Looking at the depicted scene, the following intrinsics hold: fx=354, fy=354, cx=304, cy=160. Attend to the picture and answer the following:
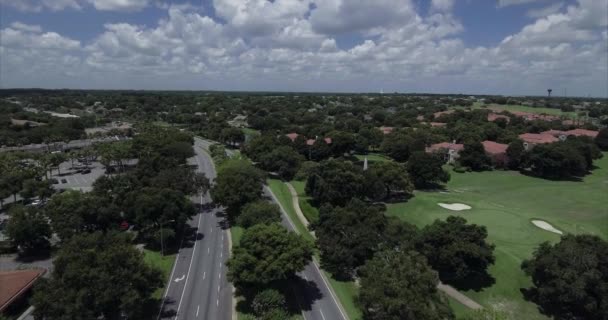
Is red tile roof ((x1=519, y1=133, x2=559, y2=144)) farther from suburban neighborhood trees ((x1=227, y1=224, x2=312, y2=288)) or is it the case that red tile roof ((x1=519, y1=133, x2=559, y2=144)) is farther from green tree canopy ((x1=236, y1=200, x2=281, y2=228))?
suburban neighborhood trees ((x1=227, y1=224, x2=312, y2=288))

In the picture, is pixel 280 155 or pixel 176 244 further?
pixel 280 155

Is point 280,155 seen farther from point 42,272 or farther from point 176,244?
point 42,272

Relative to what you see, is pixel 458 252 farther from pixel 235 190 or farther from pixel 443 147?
pixel 443 147

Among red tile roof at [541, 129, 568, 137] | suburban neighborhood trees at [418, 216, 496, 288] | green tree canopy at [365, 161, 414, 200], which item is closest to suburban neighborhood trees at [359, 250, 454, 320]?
suburban neighborhood trees at [418, 216, 496, 288]

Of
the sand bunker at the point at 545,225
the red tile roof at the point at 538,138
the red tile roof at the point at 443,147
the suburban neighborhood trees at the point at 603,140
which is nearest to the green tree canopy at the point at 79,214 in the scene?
the sand bunker at the point at 545,225

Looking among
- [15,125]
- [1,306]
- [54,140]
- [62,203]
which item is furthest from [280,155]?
[15,125]

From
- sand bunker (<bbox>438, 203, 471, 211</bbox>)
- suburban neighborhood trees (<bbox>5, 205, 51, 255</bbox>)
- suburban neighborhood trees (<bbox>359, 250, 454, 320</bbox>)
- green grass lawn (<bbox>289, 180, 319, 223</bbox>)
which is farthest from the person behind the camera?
sand bunker (<bbox>438, 203, 471, 211</bbox>)

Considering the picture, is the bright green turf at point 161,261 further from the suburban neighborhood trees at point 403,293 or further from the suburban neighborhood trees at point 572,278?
the suburban neighborhood trees at point 572,278
